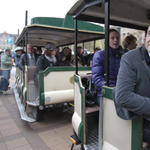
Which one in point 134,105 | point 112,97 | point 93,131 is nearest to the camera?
point 134,105

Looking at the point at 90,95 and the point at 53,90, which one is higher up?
the point at 90,95

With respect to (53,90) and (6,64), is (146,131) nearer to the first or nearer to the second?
(53,90)

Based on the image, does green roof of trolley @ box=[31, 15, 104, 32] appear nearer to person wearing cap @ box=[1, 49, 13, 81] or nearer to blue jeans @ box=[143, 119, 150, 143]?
blue jeans @ box=[143, 119, 150, 143]

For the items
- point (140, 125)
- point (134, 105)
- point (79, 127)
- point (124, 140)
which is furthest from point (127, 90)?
point (79, 127)

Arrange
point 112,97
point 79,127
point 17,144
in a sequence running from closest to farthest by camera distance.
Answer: point 112,97, point 79,127, point 17,144

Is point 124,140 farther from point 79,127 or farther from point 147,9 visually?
point 147,9

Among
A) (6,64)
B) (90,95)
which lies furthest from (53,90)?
(6,64)

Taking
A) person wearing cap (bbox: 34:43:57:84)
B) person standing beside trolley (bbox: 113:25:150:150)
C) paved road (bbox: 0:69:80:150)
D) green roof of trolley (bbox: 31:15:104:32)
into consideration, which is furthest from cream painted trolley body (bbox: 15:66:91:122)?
person standing beside trolley (bbox: 113:25:150:150)

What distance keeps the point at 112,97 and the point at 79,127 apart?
81 cm

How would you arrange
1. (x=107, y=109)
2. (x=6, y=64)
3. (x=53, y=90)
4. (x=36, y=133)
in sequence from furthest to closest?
(x=6, y=64)
(x=53, y=90)
(x=36, y=133)
(x=107, y=109)

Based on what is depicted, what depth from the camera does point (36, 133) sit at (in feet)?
11.4

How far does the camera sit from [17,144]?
3021mm

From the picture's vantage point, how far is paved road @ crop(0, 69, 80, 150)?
9.75 ft

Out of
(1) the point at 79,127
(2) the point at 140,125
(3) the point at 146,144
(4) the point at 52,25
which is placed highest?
(4) the point at 52,25
